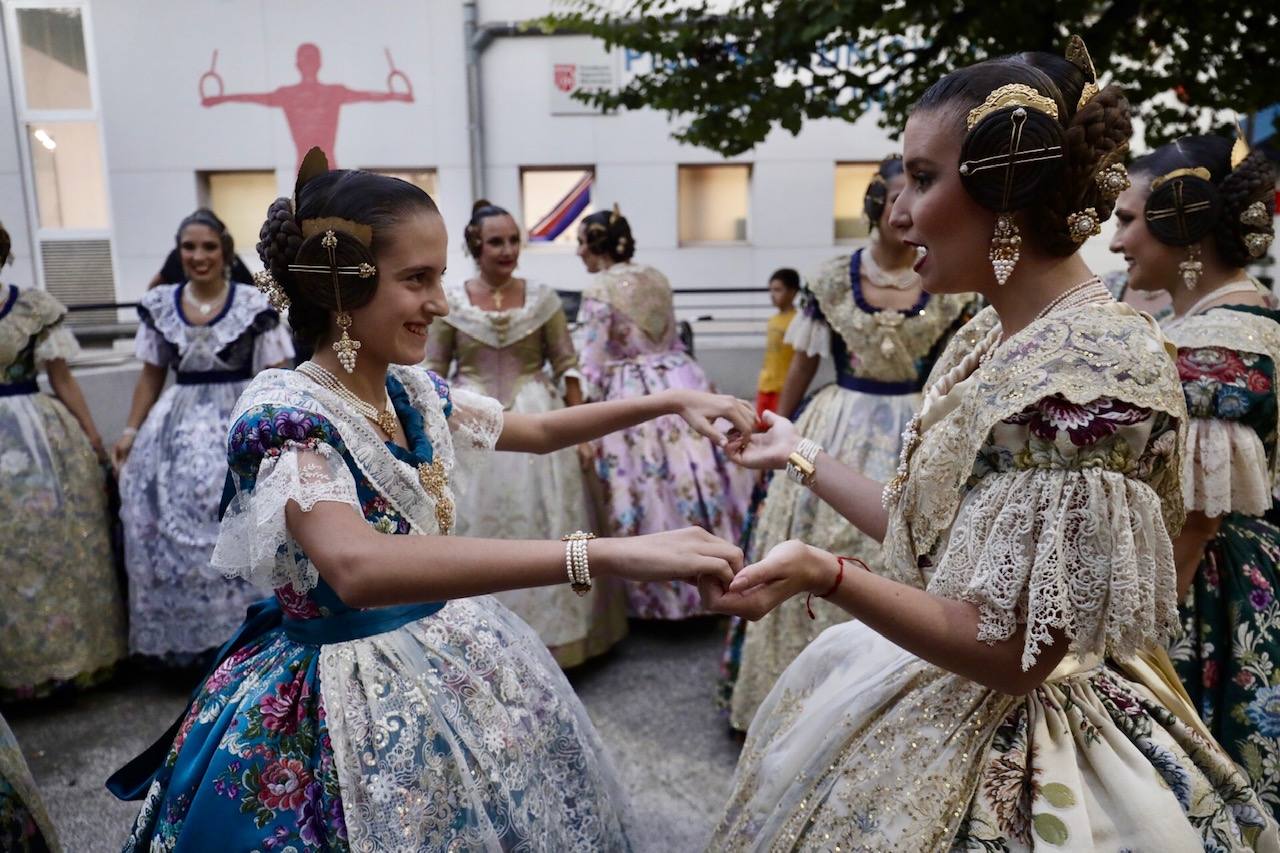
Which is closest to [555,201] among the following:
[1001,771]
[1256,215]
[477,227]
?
[477,227]

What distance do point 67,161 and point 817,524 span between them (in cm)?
891

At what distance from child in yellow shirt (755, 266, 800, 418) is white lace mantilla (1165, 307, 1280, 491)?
372cm

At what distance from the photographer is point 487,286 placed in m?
4.40

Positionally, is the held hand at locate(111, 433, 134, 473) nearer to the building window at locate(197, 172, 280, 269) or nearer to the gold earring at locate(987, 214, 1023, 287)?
the gold earring at locate(987, 214, 1023, 287)

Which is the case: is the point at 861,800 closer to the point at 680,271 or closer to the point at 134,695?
the point at 134,695

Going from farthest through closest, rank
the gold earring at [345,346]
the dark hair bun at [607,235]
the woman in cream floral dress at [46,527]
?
the dark hair bun at [607,235], the woman in cream floral dress at [46,527], the gold earring at [345,346]

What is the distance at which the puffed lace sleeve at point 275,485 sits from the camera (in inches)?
62.9

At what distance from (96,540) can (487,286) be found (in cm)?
208

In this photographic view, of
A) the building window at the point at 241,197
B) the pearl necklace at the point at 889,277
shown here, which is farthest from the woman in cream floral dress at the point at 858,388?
the building window at the point at 241,197

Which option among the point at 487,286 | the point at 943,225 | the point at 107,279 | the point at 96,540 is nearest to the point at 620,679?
the point at 487,286

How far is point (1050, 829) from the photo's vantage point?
1414 millimetres

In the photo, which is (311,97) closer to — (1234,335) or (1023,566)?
(1234,335)

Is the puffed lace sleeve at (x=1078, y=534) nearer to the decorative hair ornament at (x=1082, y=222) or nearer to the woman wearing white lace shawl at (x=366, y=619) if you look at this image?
the decorative hair ornament at (x=1082, y=222)

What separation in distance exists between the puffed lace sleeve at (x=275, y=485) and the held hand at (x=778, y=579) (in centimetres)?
68
